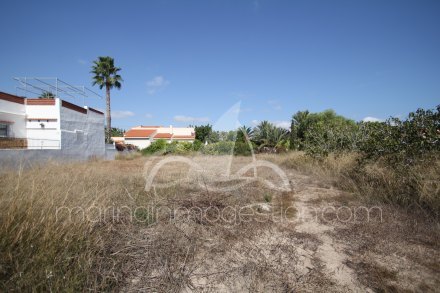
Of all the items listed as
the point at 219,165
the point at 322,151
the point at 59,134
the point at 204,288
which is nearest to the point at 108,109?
the point at 59,134

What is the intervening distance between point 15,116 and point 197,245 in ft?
59.7

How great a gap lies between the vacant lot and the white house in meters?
13.9

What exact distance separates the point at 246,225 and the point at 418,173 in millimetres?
3724

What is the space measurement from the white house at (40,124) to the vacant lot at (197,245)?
13871 mm

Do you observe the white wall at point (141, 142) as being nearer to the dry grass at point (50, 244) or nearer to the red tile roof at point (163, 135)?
the red tile roof at point (163, 135)

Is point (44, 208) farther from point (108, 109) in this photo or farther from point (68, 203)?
point (108, 109)

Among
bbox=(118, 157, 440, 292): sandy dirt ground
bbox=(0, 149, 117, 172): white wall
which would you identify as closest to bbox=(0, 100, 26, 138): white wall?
bbox=(0, 149, 117, 172): white wall

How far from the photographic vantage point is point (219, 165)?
1027cm

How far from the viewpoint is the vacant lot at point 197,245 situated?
228 cm

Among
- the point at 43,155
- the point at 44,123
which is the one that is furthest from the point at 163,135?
the point at 43,155

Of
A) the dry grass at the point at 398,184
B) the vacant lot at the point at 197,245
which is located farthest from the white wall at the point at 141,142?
the vacant lot at the point at 197,245

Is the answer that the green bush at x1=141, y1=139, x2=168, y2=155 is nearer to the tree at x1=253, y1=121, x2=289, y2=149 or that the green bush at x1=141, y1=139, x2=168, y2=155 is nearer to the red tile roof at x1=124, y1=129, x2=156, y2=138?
the tree at x1=253, y1=121, x2=289, y2=149

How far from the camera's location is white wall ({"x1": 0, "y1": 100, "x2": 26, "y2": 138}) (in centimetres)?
1479

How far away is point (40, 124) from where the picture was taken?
53.0ft
